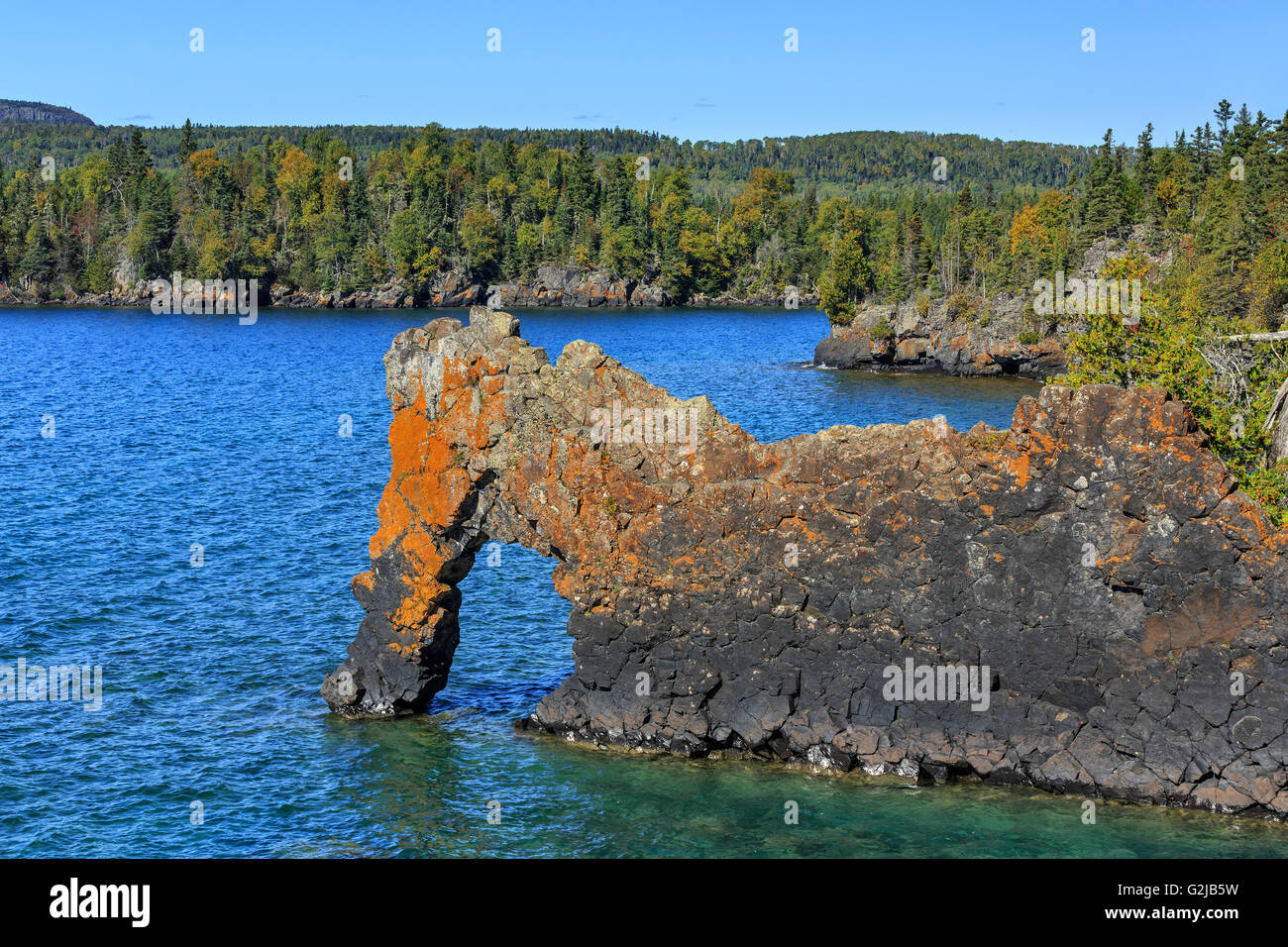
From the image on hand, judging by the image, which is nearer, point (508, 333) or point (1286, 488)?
point (1286, 488)

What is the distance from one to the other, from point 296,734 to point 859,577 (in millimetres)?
14356

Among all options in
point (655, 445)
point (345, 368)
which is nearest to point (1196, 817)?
point (655, 445)

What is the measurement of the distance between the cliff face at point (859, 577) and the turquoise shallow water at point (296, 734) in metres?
1.12

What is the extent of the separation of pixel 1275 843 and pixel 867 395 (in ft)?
245

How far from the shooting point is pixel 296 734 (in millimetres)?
29578

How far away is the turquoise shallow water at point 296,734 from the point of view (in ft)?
79.4

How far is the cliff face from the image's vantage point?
24391 millimetres

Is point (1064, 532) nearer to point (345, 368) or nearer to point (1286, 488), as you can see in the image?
point (1286, 488)

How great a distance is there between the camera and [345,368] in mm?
116375

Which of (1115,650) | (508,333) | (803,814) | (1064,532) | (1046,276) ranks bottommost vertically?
(803,814)

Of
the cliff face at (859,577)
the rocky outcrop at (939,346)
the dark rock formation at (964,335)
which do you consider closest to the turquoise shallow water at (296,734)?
the cliff face at (859,577)

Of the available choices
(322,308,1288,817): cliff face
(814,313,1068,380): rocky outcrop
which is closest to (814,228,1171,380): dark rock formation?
(814,313,1068,380): rocky outcrop

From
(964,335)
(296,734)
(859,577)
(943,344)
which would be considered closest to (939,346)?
(943,344)

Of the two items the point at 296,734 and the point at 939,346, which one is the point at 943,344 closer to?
the point at 939,346
